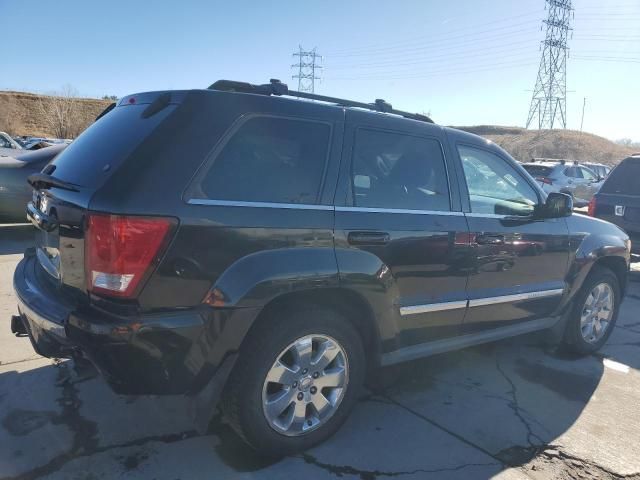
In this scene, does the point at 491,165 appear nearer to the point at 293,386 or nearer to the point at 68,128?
the point at 293,386

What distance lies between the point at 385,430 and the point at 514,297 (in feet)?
4.79

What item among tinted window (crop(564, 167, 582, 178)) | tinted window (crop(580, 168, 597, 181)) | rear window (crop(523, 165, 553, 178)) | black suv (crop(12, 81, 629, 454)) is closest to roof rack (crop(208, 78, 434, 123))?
black suv (crop(12, 81, 629, 454))

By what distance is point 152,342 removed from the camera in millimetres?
2357

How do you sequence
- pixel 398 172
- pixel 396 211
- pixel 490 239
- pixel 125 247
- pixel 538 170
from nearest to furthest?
pixel 125 247 → pixel 396 211 → pixel 398 172 → pixel 490 239 → pixel 538 170

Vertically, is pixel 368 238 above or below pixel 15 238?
above

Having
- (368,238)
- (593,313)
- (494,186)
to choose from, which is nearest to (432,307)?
(368,238)

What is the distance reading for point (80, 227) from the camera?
2.42 m

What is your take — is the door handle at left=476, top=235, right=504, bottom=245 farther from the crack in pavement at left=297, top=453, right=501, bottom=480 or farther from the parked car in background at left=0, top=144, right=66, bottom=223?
the parked car in background at left=0, top=144, right=66, bottom=223

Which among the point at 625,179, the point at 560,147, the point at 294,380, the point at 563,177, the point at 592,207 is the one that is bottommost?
the point at 294,380

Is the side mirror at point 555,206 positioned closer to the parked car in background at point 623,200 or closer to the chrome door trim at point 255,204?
the chrome door trim at point 255,204

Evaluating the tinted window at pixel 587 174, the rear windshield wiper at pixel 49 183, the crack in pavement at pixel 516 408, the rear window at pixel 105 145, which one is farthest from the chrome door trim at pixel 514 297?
the tinted window at pixel 587 174

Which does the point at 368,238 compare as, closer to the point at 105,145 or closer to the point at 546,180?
the point at 105,145

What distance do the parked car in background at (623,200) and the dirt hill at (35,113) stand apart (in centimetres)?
5893

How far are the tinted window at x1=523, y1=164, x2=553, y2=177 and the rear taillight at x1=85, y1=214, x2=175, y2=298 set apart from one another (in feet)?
55.4
